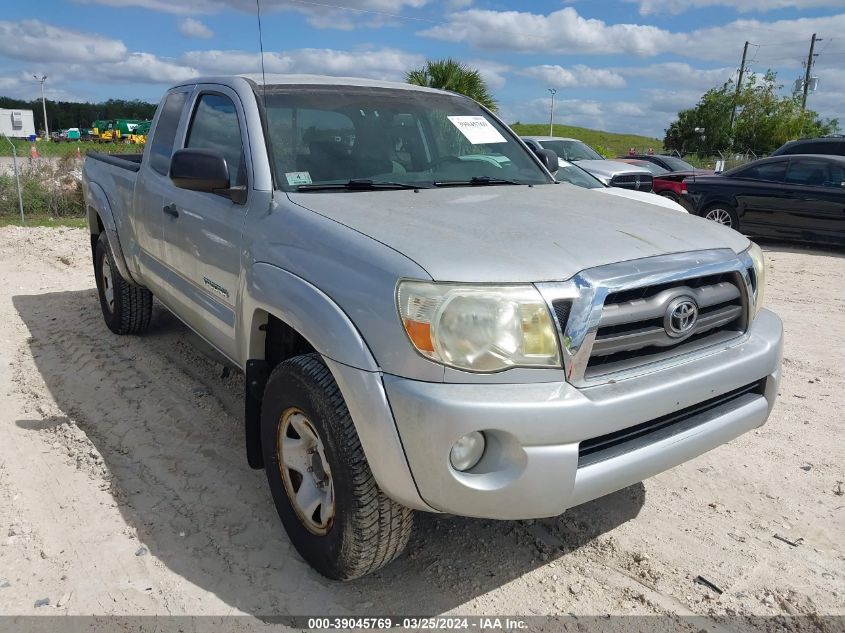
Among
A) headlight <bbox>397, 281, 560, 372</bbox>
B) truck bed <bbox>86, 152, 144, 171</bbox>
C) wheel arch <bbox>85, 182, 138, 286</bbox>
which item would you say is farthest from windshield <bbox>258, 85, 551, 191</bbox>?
wheel arch <bbox>85, 182, 138, 286</bbox>

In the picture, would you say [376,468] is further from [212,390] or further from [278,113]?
[212,390]

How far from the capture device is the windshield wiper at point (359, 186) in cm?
315

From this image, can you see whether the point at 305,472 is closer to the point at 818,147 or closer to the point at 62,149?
the point at 818,147

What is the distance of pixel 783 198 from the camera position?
11.0 m

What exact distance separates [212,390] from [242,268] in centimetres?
187

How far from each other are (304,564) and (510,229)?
5.19 feet

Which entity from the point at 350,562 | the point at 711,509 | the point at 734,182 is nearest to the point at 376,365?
the point at 350,562

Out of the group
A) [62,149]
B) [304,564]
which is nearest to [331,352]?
[304,564]

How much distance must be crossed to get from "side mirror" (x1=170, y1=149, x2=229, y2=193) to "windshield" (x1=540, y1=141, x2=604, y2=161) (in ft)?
33.4

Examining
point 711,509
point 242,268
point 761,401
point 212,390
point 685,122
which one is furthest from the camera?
point 685,122

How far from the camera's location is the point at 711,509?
3324 mm

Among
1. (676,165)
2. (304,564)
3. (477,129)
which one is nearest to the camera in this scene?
(304,564)

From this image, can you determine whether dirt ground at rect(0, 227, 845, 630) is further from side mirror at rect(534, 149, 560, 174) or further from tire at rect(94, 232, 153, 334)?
side mirror at rect(534, 149, 560, 174)

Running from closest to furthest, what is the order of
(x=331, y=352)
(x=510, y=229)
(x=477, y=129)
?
1. (x=331, y=352)
2. (x=510, y=229)
3. (x=477, y=129)
